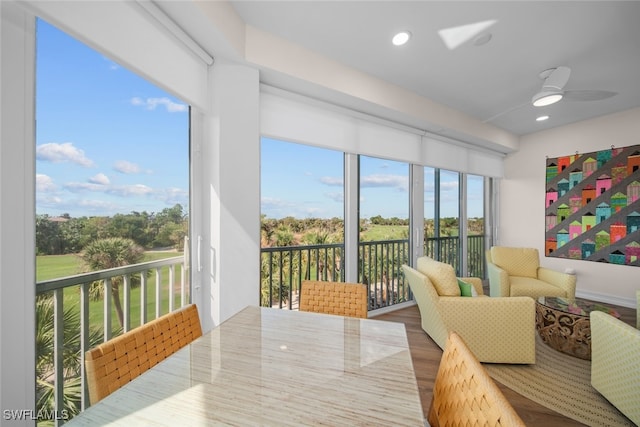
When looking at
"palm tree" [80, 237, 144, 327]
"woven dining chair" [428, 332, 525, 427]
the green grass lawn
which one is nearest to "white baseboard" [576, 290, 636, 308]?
"woven dining chair" [428, 332, 525, 427]

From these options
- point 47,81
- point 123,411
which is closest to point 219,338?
point 123,411

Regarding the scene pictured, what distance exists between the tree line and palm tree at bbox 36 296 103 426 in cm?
27

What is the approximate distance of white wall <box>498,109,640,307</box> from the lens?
360 centimetres

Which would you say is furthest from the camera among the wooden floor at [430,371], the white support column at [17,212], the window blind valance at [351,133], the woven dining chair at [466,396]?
the window blind valance at [351,133]

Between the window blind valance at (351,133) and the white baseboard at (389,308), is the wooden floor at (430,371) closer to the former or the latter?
the white baseboard at (389,308)


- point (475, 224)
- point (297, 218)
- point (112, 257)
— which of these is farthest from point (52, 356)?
point (475, 224)

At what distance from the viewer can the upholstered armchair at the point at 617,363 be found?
1.47 meters

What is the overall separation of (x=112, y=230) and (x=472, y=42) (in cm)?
302

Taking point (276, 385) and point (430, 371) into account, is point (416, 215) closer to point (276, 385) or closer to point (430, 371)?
point (430, 371)

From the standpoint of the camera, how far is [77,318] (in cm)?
146

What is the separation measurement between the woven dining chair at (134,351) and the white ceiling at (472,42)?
6.70 feet

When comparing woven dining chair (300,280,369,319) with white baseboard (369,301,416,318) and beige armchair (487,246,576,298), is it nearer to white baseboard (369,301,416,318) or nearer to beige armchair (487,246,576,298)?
white baseboard (369,301,416,318)

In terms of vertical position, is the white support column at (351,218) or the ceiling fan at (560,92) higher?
the ceiling fan at (560,92)

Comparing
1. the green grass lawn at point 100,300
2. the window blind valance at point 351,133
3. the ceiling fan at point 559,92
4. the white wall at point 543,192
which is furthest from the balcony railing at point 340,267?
the ceiling fan at point 559,92
